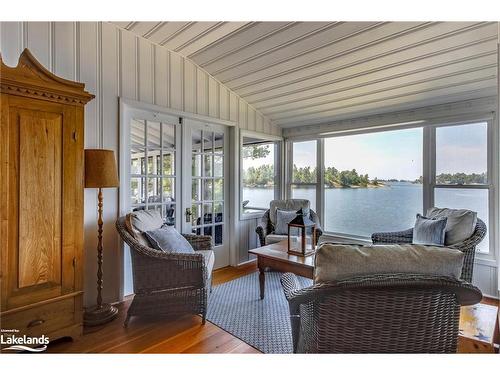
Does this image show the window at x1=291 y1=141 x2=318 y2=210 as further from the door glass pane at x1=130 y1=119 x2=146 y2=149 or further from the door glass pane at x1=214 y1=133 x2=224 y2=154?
the door glass pane at x1=130 y1=119 x2=146 y2=149

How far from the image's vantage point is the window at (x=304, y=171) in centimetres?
455

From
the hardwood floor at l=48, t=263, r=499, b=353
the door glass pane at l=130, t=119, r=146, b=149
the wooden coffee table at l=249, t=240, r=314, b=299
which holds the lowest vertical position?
the hardwood floor at l=48, t=263, r=499, b=353

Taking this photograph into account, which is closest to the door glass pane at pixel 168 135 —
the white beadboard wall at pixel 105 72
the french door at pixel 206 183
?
the french door at pixel 206 183

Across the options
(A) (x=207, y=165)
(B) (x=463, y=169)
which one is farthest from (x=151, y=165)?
(B) (x=463, y=169)

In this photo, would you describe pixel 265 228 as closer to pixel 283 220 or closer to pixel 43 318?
pixel 283 220

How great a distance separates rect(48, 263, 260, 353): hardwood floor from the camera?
1930mm

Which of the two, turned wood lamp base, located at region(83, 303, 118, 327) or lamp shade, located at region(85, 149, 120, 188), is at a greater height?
lamp shade, located at region(85, 149, 120, 188)

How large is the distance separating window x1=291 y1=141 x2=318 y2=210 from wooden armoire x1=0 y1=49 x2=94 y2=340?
11.3 feet

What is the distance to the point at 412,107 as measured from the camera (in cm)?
340

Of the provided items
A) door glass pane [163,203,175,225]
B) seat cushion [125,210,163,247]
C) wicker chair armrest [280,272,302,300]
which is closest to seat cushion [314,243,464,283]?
wicker chair armrest [280,272,302,300]
